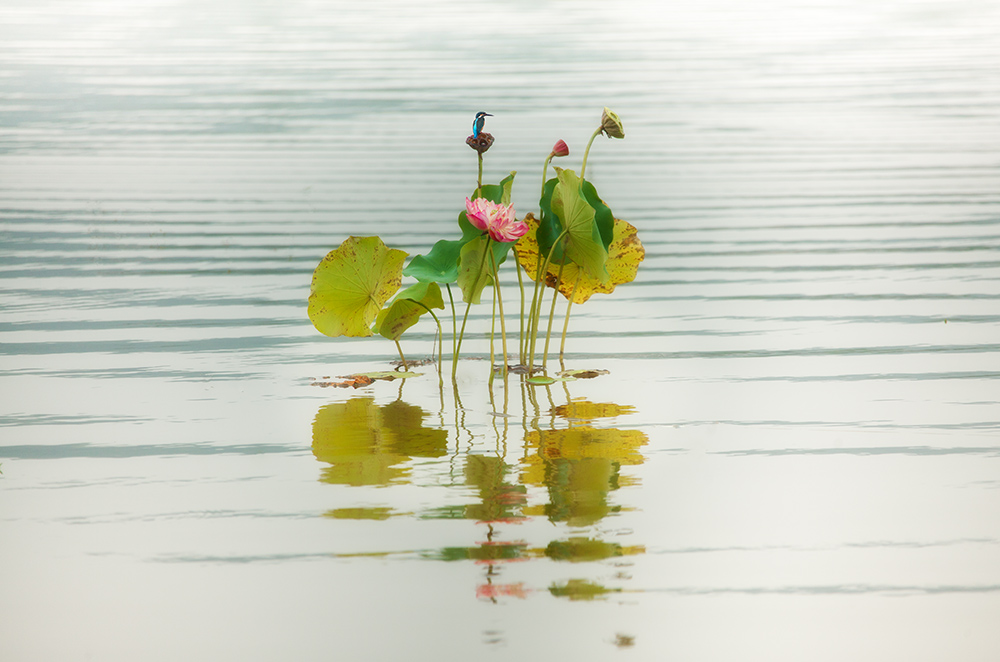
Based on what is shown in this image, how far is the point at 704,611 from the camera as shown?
0.85m

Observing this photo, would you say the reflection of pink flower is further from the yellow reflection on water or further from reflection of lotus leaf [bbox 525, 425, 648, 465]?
reflection of lotus leaf [bbox 525, 425, 648, 465]

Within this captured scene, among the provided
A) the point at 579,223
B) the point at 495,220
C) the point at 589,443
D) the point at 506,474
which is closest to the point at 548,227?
the point at 579,223

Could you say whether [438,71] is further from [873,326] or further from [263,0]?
[873,326]

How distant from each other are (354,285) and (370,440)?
0.34 m

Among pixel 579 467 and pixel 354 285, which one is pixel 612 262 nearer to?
pixel 354 285

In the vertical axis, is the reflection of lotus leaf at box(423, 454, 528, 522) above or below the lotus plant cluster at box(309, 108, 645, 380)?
below

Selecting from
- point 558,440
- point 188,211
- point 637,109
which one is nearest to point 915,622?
point 558,440

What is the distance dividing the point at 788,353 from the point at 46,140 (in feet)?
15.7

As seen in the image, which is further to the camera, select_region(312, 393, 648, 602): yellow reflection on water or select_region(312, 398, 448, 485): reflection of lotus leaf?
select_region(312, 398, 448, 485): reflection of lotus leaf

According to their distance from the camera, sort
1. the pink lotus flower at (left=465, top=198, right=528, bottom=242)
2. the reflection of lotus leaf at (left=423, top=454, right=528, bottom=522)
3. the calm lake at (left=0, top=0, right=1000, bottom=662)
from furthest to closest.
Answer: the pink lotus flower at (left=465, top=198, right=528, bottom=242), the reflection of lotus leaf at (left=423, top=454, right=528, bottom=522), the calm lake at (left=0, top=0, right=1000, bottom=662)

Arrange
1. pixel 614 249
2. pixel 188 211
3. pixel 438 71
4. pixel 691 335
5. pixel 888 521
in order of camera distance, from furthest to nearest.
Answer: pixel 438 71
pixel 188 211
pixel 691 335
pixel 614 249
pixel 888 521

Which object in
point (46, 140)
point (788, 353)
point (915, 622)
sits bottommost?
point (915, 622)

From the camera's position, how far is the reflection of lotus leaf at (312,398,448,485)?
46.3 inches

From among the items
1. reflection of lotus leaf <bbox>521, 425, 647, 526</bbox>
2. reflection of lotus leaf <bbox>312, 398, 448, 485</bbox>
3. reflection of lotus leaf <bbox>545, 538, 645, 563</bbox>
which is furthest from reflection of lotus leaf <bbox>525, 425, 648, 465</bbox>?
reflection of lotus leaf <bbox>545, 538, 645, 563</bbox>
